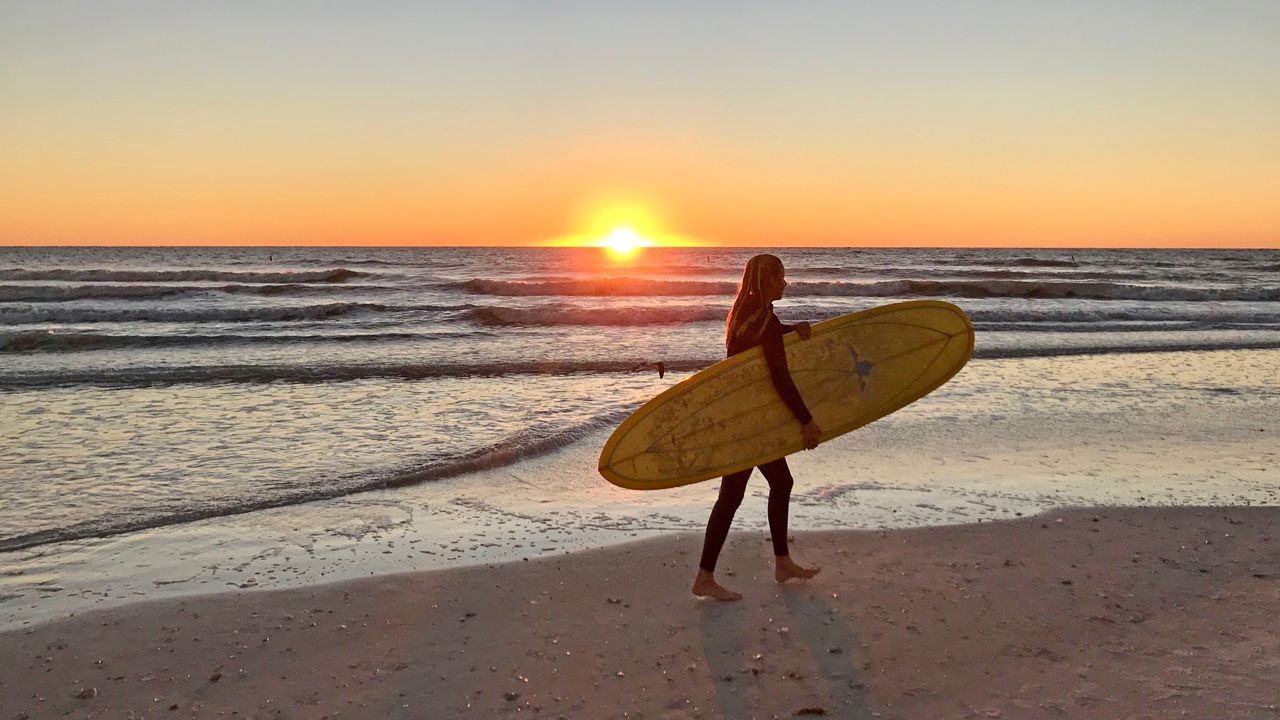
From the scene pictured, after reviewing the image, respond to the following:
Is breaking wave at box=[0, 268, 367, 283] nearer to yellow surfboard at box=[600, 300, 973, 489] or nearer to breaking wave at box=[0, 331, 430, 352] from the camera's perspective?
breaking wave at box=[0, 331, 430, 352]

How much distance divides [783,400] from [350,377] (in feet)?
28.6

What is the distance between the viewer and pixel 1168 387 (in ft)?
33.9

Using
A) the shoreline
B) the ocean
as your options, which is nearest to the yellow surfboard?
the shoreline

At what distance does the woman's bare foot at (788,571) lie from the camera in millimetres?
4219

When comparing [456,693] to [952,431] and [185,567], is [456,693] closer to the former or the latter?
[185,567]

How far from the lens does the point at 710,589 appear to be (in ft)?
13.2

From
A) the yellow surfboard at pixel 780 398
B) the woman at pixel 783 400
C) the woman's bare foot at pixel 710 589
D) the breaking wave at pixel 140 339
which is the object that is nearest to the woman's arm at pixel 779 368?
the woman at pixel 783 400

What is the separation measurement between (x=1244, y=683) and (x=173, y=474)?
6.55m

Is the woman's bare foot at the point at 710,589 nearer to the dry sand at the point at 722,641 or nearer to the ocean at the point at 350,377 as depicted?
the dry sand at the point at 722,641

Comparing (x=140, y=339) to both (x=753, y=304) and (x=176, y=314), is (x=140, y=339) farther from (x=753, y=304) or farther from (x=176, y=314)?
(x=753, y=304)

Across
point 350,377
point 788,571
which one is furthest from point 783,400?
point 350,377

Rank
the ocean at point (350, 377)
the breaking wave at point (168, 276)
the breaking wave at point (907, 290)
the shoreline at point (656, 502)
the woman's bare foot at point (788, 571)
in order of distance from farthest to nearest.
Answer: the breaking wave at point (168, 276) < the breaking wave at point (907, 290) < the ocean at point (350, 377) < the shoreline at point (656, 502) < the woman's bare foot at point (788, 571)

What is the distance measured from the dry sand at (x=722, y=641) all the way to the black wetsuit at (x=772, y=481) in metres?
0.27

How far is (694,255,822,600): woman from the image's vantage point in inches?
154
